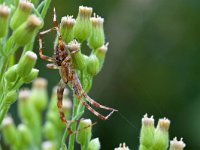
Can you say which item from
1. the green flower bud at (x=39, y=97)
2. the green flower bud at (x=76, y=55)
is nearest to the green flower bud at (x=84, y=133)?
the green flower bud at (x=76, y=55)

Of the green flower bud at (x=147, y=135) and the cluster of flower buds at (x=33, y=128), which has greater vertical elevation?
the cluster of flower buds at (x=33, y=128)

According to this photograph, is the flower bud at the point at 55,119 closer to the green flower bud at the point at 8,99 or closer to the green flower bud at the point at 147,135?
the green flower bud at the point at 147,135

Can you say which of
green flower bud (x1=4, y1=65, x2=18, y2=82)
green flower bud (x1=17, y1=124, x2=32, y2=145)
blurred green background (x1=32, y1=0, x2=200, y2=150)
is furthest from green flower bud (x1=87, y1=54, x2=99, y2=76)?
blurred green background (x1=32, y1=0, x2=200, y2=150)

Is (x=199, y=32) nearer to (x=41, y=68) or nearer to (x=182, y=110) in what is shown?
(x=182, y=110)

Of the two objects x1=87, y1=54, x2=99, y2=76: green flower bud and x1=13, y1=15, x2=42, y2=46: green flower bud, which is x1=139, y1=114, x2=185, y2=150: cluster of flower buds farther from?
x1=13, y1=15, x2=42, y2=46: green flower bud

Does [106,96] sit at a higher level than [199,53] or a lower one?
lower

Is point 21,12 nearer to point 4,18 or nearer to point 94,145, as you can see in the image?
point 4,18

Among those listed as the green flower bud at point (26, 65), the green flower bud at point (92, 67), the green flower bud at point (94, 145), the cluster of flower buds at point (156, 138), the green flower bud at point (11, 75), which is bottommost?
the green flower bud at point (94, 145)

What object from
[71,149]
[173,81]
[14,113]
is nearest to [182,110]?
[173,81]
